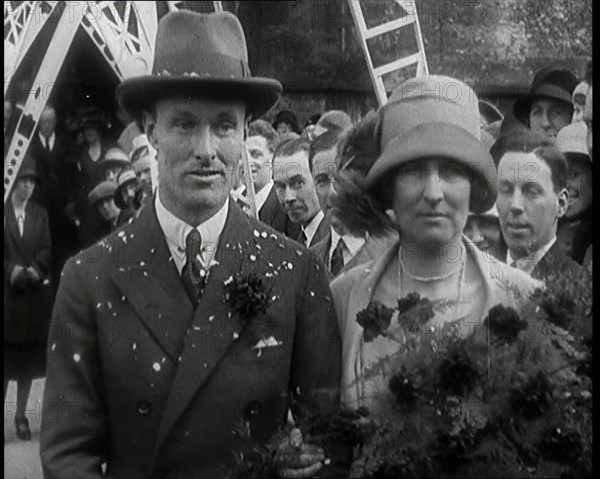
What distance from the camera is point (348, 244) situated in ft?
14.6

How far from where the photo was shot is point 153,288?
168 inches

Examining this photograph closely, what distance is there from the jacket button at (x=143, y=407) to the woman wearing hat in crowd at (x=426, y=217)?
0.78 m

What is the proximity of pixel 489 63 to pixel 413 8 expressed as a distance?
390 millimetres

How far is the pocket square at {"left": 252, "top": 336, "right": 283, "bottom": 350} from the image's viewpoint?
4.28m

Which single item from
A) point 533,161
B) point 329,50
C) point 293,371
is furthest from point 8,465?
point 533,161

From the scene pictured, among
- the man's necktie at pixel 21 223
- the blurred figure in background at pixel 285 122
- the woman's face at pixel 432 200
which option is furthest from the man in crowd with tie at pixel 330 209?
the man's necktie at pixel 21 223

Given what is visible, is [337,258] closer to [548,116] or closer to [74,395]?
[548,116]

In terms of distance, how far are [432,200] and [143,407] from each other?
140 cm

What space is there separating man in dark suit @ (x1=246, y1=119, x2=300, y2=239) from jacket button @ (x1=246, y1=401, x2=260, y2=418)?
2.26 feet

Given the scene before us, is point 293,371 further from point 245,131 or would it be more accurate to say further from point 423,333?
point 245,131

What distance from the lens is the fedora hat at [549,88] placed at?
4496 millimetres

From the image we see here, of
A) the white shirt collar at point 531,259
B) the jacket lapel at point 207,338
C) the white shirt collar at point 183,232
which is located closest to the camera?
the jacket lapel at point 207,338

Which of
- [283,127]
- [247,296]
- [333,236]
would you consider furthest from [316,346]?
[283,127]

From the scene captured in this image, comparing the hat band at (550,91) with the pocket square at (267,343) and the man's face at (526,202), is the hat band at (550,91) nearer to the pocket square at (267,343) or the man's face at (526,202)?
the man's face at (526,202)
